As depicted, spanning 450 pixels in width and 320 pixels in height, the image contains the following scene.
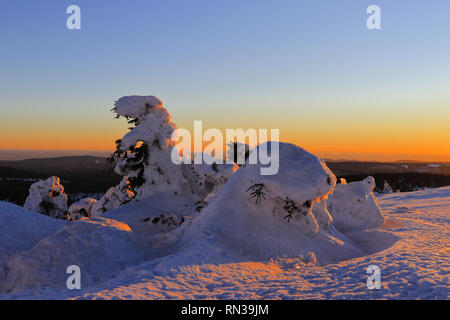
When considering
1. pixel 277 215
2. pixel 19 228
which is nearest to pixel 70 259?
pixel 19 228

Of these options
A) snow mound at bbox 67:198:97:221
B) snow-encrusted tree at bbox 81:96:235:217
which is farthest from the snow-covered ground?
snow mound at bbox 67:198:97:221

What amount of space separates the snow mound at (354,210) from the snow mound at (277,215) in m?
3.64

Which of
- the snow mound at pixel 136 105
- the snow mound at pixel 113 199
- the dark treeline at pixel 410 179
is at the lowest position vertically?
the dark treeline at pixel 410 179

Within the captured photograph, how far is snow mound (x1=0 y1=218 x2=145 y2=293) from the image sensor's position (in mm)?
6719

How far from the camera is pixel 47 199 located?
29.9 metres

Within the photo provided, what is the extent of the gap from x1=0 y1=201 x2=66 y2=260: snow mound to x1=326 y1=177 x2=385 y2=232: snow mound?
10.2 m

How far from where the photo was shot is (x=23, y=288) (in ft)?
21.3

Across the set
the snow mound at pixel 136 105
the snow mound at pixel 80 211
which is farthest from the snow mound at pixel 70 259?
the snow mound at pixel 80 211

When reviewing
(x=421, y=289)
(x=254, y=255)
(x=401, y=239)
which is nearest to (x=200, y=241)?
(x=254, y=255)

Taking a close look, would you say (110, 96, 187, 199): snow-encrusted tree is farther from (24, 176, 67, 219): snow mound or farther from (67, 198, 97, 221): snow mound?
(24, 176, 67, 219): snow mound

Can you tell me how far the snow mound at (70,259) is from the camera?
22.0 ft

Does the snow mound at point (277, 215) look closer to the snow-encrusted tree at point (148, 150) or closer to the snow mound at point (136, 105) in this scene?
the snow-encrusted tree at point (148, 150)

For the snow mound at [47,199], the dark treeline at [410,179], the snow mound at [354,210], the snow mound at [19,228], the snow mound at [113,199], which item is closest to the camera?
the snow mound at [19,228]
